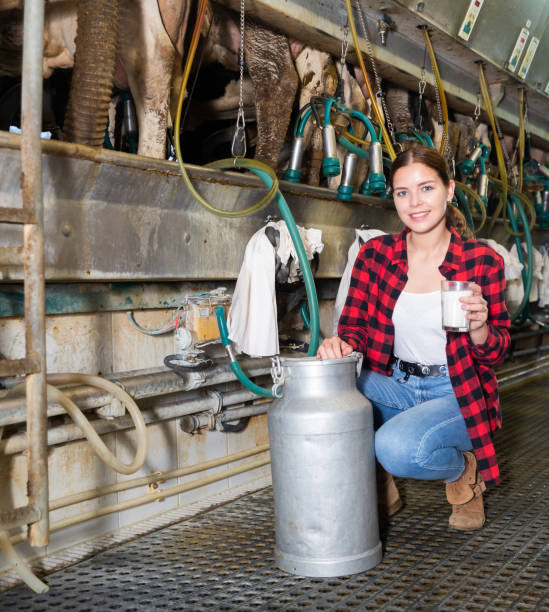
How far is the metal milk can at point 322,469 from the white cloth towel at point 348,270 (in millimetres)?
1152

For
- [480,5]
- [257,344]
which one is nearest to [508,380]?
[480,5]

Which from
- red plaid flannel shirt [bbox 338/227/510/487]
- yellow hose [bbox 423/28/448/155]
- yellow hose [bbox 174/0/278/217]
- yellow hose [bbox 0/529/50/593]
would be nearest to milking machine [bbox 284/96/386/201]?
yellow hose [bbox 174/0/278/217]

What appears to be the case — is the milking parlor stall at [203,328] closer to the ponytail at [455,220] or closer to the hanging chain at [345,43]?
the hanging chain at [345,43]

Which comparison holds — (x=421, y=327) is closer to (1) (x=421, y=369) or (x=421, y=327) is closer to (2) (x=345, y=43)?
(1) (x=421, y=369)

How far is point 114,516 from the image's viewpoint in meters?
2.42

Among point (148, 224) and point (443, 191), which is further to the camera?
point (148, 224)

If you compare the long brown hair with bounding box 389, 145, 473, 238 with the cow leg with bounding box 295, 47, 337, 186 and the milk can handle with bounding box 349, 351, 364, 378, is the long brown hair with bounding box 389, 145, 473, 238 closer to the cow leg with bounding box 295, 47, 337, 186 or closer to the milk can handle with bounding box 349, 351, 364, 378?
the milk can handle with bounding box 349, 351, 364, 378

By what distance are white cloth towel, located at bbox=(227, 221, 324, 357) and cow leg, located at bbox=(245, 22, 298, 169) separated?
601mm

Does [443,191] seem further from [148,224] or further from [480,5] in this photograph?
[480,5]

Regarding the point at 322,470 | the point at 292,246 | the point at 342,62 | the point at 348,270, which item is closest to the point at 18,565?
the point at 322,470

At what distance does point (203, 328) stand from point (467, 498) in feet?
3.67

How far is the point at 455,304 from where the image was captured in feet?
6.14

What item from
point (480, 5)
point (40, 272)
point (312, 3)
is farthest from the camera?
point (480, 5)

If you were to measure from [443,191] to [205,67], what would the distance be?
1.61 metres
